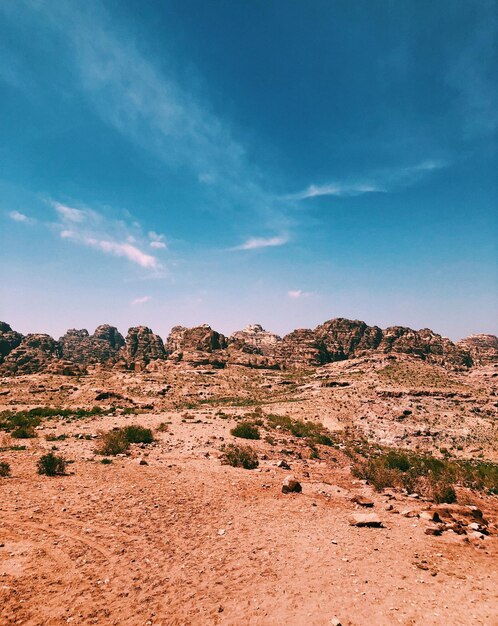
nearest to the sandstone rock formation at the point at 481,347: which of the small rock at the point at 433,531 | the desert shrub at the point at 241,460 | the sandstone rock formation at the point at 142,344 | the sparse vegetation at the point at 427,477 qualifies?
the sparse vegetation at the point at 427,477

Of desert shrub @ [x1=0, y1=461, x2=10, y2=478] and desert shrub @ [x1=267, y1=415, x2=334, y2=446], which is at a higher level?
desert shrub @ [x1=0, y1=461, x2=10, y2=478]

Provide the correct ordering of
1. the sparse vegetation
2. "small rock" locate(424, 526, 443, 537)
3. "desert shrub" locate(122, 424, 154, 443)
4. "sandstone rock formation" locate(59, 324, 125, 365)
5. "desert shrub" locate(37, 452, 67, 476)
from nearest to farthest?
"small rock" locate(424, 526, 443, 537)
"desert shrub" locate(37, 452, 67, 476)
the sparse vegetation
"desert shrub" locate(122, 424, 154, 443)
"sandstone rock formation" locate(59, 324, 125, 365)

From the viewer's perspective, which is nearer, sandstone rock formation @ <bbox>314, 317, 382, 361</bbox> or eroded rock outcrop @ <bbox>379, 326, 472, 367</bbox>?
eroded rock outcrop @ <bbox>379, 326, 472, 367</bbox>

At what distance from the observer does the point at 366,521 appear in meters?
12.2

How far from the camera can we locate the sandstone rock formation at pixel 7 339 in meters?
130

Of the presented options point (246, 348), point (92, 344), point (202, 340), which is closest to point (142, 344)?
point (92, 344)

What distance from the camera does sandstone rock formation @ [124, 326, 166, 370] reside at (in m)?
144

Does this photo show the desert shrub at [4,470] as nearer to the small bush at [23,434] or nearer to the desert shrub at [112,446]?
the desert shrub at [112,446]

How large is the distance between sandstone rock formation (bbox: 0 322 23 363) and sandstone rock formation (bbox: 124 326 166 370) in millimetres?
44352

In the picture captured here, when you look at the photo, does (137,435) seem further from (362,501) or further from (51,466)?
(362,501)

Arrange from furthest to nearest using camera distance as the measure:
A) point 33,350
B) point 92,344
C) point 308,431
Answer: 1. point 92,344
2. point 33,350
3. point 308,431

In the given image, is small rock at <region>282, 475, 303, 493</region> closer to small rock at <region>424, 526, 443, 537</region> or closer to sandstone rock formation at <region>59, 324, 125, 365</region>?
small rock at <region>424, 526, 443, 537</region>

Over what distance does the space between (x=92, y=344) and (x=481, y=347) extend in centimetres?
19594

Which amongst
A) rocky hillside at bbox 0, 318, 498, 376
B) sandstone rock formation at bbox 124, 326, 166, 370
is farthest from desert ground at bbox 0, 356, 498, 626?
sandstone rock formation at bbox 124, 326, 166, 370
